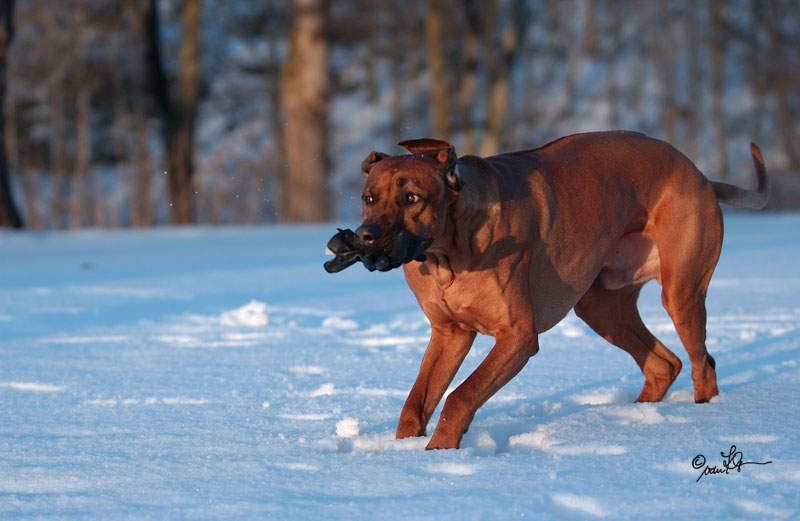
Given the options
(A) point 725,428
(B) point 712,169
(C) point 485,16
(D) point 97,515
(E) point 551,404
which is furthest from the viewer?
(B) point 712,169

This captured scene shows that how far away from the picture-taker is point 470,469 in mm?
2865

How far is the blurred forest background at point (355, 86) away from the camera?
19969 millimetres

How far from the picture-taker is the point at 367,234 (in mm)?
2863

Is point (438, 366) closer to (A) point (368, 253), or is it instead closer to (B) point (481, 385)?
(B) point (481, 385)

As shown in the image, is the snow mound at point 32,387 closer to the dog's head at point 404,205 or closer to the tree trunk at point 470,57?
the dog's head at point 404,205

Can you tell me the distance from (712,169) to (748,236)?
794 inches

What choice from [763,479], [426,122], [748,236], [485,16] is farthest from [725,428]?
[426,122]

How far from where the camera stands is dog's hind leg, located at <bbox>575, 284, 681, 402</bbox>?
4273 millimetres

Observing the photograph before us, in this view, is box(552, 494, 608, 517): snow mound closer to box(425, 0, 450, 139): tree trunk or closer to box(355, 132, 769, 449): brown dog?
box(355, 132, 769, 449): brown dog

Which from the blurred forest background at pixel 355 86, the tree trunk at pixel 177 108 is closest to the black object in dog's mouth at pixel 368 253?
the blurred forest background at pixel 355 86

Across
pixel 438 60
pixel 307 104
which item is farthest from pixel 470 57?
pixel 307 104

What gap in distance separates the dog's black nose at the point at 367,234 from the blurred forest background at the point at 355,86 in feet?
46.1

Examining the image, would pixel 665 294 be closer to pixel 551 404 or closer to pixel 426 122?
pixel 551 404

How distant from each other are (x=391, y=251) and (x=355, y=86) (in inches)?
1309
